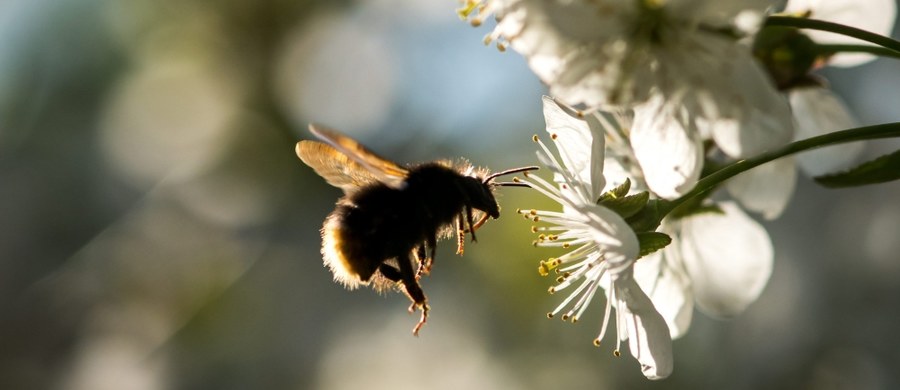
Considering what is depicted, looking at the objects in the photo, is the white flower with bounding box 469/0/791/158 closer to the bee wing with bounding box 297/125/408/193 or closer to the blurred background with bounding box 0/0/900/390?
the bee wing with bounding box 297/125/408/193

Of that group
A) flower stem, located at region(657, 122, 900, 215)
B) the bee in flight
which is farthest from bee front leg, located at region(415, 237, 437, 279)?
flower stem, located at region(657, 122, 900, 215)

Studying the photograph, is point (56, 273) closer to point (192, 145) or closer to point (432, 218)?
point (192, 145)

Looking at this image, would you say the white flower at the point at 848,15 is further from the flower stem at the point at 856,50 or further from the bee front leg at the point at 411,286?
the bee front leg at the point at 411,286

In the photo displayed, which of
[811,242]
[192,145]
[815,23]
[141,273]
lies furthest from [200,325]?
[815,23]

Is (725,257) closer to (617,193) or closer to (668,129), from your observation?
(617,193)

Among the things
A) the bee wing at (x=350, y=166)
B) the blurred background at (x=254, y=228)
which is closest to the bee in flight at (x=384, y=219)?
the bee wing at (x=350, y=166)

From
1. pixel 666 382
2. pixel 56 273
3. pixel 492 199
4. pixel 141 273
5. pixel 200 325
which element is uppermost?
pixel 56 273
